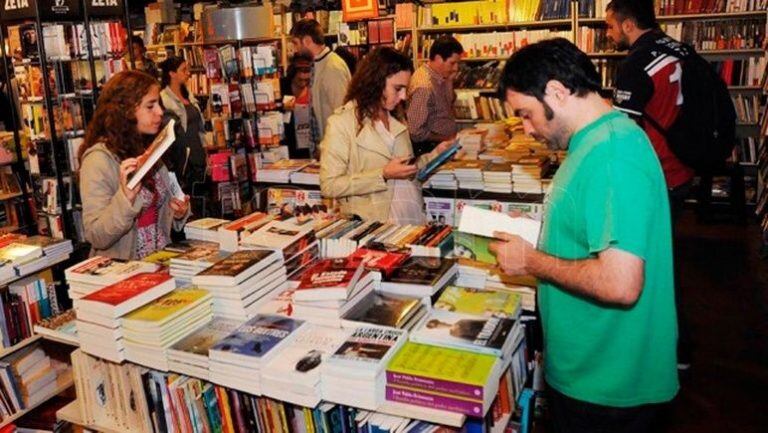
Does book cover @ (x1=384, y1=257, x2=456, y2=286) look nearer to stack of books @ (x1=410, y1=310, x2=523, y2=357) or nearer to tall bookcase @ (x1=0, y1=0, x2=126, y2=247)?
Result: stack of books @ (x1=410, y1=310, x2=523, y2=357)

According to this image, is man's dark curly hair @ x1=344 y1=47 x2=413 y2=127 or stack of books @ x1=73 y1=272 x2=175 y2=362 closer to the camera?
stack of books @ x1=73 y1=272 x2=175 y2=362

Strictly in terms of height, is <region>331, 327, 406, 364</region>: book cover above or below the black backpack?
below

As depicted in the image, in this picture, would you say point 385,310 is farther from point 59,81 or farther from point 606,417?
point 59,81

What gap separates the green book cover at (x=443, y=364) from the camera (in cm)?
156

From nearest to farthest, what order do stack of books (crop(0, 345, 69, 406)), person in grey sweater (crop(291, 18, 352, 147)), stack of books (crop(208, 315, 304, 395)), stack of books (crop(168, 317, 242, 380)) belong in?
stack of books (crop(208, 315, 304, 395)) < stack of books (crop(168, 317, 242, 380)) < stack of books (crop(0, 345, 69, 406)) < person in grey sweater (crop(291, 18, 352, 147))

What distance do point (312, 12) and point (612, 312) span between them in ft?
26.7

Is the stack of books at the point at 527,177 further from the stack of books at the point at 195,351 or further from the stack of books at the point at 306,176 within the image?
the stack of books at the point at 195,351

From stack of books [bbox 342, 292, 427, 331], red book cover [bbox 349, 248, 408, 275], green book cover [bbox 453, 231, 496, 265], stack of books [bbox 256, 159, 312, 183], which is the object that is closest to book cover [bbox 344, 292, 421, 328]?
stack of books [bbox 342, 292, 427, 331]

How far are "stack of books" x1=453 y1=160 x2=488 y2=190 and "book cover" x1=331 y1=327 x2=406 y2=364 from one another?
2169 mm

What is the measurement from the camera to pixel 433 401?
1573mm

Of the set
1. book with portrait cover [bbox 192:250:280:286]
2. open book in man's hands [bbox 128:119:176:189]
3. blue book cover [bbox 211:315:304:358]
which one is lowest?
blue book cover [bbox 211:315:304:358]

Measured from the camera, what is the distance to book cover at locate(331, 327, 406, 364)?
164 centimetres

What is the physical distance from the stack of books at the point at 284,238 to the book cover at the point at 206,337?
1.06ft

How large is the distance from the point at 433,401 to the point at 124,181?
5.29 ft
